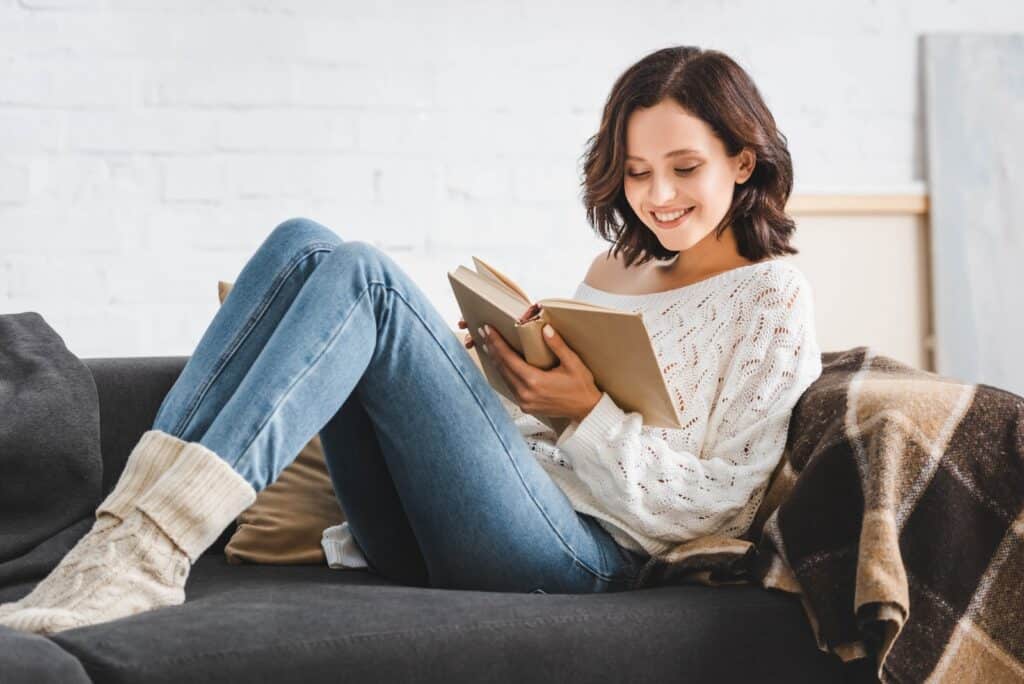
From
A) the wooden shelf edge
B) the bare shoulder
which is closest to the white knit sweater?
the bare shoulder

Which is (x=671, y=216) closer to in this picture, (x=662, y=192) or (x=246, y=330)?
(x=662, y=192)

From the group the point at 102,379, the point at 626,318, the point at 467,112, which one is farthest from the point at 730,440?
the point at 467,112

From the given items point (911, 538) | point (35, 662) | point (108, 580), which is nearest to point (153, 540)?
point (108, 580)

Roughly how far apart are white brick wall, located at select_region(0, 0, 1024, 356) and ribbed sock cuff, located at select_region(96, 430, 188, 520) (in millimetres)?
1347

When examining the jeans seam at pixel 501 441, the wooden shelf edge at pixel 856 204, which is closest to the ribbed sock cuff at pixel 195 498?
the jeans seam at pixel 501 441

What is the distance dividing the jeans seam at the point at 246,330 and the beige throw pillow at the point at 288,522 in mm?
341

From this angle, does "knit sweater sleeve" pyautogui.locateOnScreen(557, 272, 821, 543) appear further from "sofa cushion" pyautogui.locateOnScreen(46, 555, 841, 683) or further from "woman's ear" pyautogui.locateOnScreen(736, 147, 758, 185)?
"woman's ear" pyautogui.locateOnScreen(736, 147, 758, 185)

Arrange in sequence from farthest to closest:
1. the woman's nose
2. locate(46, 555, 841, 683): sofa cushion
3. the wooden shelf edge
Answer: the wooden shelf edge → the woman's nose → locate(46, 555, 841, 683): sofa cushion

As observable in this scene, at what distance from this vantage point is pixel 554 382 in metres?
1.45

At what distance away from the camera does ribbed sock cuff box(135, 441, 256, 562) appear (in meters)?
1.19

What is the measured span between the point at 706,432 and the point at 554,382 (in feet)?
0.70

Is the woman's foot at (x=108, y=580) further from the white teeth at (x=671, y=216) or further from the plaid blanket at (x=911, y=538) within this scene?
the white teeth at (x=671, y=216)

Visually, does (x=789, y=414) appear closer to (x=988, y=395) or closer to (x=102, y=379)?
(x=988, y=395)

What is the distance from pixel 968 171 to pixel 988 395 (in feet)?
5.78
